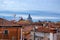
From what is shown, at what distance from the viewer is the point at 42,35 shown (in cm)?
346

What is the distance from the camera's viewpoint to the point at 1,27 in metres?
3.67

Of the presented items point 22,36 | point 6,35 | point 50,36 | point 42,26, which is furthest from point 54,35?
point 6,35

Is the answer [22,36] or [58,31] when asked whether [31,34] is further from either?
[58,31]

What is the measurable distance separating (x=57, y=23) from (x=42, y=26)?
28cm

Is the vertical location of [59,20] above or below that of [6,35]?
above

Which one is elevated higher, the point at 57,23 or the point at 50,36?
the point at 57,23

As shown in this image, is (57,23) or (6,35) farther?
(6,35)

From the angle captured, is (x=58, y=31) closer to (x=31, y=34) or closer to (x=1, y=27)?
(x=31, y=34)

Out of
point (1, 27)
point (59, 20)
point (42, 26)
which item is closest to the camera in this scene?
point (59, 20)

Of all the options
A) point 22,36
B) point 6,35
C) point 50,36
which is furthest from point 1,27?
point 50,36

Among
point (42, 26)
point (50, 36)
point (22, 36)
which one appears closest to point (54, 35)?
point (50, 36)

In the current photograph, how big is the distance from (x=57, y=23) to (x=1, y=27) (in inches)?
40.1

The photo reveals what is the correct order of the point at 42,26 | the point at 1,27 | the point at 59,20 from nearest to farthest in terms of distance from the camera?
the point at 59,20 → the point at 42,26 → the point at 1,27

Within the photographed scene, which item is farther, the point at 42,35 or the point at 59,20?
the point at 42,35
